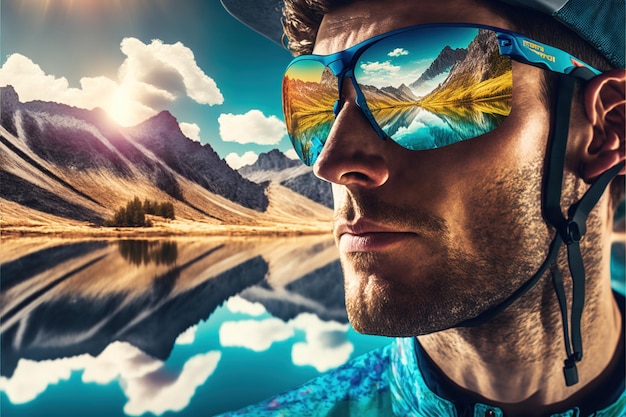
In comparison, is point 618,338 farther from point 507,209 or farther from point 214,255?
point 214,255

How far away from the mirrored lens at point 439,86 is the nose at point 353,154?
0.04m

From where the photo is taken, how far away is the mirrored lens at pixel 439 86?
94 centimetres

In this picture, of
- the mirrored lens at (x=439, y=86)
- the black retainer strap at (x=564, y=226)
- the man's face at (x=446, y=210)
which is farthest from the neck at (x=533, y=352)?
the mirrored lens at (x=439, y=86)

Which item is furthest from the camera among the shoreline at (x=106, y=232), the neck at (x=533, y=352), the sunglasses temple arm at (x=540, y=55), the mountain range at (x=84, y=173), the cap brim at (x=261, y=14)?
the mountain range at (x=84, y=173)

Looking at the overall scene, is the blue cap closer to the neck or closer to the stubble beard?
the stubble beard

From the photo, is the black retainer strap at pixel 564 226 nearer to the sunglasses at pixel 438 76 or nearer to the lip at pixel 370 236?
the sunglasses at pixel 438 76

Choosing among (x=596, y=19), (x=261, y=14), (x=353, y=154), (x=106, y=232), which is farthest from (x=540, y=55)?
(x=106, y=232)

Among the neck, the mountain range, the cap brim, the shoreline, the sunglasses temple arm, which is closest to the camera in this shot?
the sunglasses temple arm

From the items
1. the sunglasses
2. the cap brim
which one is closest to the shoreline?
the cap brim

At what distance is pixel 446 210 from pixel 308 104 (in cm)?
54

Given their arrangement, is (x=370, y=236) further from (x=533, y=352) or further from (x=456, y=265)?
(x=533, y=352)

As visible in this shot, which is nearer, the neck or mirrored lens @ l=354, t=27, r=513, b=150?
mirrored lens @ l=354, t=27, r=513, b=150

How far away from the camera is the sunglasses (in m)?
0.94

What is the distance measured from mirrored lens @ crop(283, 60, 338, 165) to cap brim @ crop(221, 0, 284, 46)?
1.29 ft
